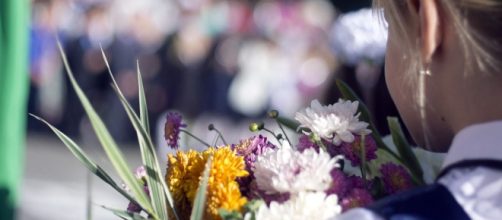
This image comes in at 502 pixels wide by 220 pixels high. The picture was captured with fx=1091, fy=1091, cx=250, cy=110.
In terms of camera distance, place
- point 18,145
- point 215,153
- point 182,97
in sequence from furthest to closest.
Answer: point 182,97 < point 18,145 < point 215,153

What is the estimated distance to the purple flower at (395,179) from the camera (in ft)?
4.59

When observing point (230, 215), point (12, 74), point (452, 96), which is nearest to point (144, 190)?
point (230, 215)

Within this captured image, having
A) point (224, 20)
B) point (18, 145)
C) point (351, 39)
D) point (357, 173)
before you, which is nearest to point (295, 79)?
point (224, 20)

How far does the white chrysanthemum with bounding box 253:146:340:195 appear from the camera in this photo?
1337 millimetres

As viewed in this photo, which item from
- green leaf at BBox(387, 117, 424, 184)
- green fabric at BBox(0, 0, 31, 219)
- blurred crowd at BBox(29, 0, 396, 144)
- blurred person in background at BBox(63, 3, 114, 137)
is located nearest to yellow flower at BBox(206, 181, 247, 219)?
green leaf at BBox(387, 117, 424, 184)

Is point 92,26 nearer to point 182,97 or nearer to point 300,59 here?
point 182,97

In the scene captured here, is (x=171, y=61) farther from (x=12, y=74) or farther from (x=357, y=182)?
(x=357, y=182)

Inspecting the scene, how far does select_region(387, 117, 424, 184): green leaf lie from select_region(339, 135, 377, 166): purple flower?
1.5 inches

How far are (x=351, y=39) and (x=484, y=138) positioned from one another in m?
5.39

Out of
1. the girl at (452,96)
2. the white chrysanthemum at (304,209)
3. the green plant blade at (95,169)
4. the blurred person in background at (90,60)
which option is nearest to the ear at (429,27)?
the girl at (452,96)

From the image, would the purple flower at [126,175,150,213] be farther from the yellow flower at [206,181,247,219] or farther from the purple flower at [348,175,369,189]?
the purple flower at [348,175,369,189]

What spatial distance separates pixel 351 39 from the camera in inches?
261

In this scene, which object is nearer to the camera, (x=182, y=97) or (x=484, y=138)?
(x=484, y=138)

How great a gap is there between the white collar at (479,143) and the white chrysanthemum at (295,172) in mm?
156
